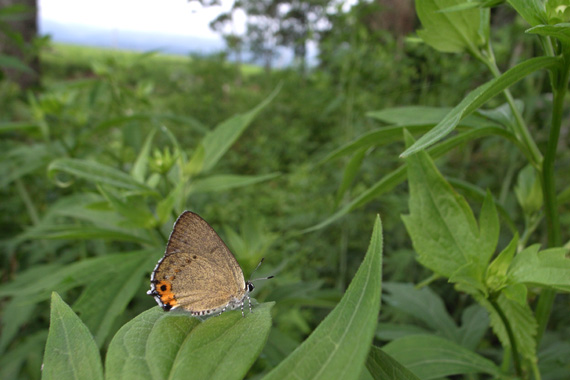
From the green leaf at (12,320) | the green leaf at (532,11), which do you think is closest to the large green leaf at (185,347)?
the green leaf at (532,11)

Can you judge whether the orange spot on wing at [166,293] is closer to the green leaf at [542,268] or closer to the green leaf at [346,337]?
the green leaf at [346,337]

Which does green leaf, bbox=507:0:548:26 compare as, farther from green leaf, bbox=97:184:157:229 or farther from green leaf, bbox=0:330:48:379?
green leaf, bbox=0:330:48:379

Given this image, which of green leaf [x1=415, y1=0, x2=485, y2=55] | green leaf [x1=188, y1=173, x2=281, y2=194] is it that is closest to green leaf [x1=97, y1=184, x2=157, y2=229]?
green leaf [x1=188, y1=173, x2=281, y2=194]

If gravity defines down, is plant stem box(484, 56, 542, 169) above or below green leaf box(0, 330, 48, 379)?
above

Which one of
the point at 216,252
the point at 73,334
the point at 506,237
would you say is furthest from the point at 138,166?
the point at 506,237

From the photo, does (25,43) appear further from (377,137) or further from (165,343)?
(165,343)

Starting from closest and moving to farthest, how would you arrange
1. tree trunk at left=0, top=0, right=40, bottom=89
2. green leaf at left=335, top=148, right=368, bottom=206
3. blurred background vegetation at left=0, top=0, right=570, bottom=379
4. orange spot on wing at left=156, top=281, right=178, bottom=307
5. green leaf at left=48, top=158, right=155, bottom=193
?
orange spot on wing at left=156, top=281, right=178, bottom=307 → green leaf at left=335, top=148, right=368, bottom=206 → green leaf at left=48, top=158, right=155, bottom=193 → blurred background vegetation at left=0, top=0, right=570, bottom=379 → tree trunk at left=0, top=0, right=40, bottom=89
